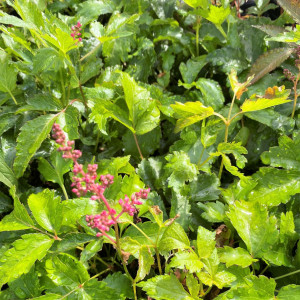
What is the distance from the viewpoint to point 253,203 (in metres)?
1.00

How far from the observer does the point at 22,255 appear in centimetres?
90

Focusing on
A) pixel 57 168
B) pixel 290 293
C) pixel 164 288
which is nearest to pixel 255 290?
pixel 290 293

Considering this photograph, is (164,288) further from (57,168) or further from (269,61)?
(269,61)

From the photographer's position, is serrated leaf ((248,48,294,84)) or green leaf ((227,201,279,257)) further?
serrated leaf ((248,48,294,84))

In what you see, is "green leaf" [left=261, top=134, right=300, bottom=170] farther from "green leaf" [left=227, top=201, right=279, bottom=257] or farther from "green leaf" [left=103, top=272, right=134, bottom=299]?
"green leaf" [left=103, top=272, right=134, bottom=299]

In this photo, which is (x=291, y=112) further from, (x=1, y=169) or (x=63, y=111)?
(x=1, y=169)

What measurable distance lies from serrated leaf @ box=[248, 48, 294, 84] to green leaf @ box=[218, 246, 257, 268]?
669 millimetres

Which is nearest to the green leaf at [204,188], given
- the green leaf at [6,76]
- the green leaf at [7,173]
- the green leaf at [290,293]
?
the green leaf at [290,293]

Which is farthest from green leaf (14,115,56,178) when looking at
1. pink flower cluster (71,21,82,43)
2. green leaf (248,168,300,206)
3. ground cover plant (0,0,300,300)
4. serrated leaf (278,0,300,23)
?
serrated leaf (278,0,300,23)

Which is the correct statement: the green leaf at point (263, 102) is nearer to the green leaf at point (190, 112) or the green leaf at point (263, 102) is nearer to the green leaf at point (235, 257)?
the green leaf at point (190, 112)

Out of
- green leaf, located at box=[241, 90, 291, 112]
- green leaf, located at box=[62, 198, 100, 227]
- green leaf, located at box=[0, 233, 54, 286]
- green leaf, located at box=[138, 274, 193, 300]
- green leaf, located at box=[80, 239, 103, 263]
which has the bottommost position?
green leaf, located at box=[138, 274, 193, 300]

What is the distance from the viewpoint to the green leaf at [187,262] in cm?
85

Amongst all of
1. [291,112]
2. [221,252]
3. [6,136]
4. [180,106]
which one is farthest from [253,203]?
[6,136]

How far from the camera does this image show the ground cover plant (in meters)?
0.89
